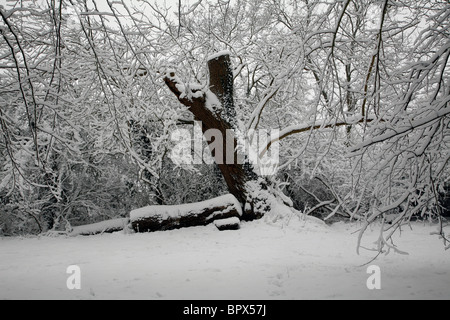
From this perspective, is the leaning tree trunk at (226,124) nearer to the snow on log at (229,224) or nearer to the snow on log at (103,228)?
the snow on log at (229,224)

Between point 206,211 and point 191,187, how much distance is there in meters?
4.94

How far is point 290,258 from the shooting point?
4.59m

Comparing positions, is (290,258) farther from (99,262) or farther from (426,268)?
(99,262)

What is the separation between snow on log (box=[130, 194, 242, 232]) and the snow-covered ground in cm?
112

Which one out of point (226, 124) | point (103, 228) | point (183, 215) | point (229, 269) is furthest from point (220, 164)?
point (229, 269)

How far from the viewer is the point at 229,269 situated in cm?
391

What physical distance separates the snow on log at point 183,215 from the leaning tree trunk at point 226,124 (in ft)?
1.26

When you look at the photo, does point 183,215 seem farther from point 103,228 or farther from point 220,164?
point 103,228

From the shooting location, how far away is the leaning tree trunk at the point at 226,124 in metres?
7.80

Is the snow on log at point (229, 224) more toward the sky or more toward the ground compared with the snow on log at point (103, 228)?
more toward the sky

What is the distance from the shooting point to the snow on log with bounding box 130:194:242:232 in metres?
7.80

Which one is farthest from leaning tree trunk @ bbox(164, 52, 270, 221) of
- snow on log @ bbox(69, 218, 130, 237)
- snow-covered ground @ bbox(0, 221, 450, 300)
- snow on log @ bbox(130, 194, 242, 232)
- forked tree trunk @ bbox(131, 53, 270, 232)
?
snow on log @ bbox(69, 218, 130, 237)

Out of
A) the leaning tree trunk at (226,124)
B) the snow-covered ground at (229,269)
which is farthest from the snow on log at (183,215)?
the snow-covered ground at (229,269)
